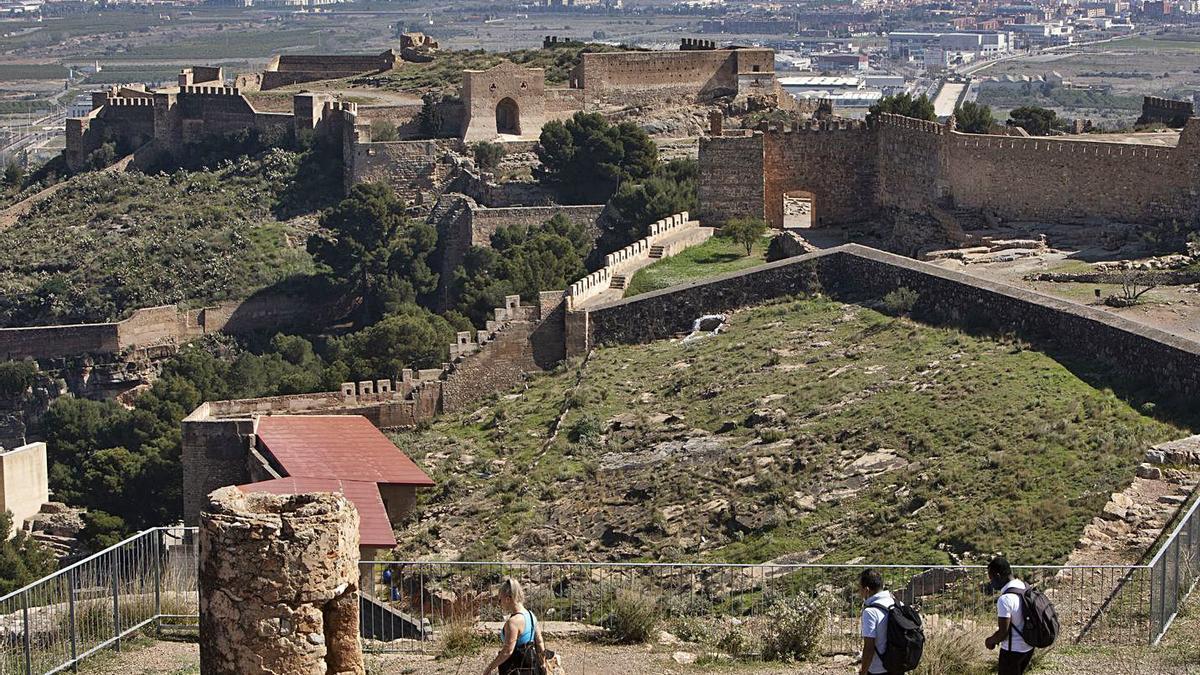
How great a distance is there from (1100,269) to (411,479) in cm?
824

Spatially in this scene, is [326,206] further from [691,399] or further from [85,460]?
[691,399]

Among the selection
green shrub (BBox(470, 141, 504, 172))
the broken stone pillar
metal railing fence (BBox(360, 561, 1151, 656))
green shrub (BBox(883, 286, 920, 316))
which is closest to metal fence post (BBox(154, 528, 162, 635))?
metal railing fence (BBox(360, 561, 1151, 656))

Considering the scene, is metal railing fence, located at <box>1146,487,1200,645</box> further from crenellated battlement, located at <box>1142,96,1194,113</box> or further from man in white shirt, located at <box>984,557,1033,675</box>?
crenellated battlement, located at <box>1142,96,1194,113</box>

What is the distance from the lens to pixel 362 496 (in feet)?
80.5

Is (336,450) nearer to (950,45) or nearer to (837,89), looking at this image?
(837,89)

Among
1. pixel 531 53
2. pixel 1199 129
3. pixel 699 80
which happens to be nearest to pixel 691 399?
pixel 1199 129

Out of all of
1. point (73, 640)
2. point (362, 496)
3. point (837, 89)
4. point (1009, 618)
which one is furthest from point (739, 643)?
point (837, 89)

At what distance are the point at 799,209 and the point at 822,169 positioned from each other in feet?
4.03

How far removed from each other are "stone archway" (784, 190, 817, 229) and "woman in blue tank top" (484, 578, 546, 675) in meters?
22.0

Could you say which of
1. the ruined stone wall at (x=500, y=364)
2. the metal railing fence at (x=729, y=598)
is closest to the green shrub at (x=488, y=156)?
the ruined stone wall at (x=500, y=364)

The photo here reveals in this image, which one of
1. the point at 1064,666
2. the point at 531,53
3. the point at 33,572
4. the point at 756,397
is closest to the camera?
the point at 1064,666

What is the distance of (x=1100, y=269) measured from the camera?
2744cm

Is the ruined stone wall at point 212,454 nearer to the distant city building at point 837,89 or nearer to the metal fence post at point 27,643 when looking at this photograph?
the metal fence post at point 27,643

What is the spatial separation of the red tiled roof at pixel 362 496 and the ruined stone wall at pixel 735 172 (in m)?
10.4
